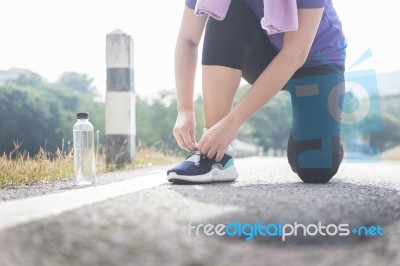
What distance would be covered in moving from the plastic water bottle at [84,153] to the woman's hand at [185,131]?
1.96 feet

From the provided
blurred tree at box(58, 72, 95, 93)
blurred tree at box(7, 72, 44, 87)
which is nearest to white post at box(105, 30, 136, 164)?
blurred tree at box(7, 72, 44, 87)

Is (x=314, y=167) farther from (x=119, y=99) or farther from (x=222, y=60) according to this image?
(x=119, y=99)

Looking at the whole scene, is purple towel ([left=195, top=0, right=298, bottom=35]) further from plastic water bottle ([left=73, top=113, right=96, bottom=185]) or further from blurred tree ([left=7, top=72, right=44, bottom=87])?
blurred tree ([left=7, top=72, right=44, bottom=87])

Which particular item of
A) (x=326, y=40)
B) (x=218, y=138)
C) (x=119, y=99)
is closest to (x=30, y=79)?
(x=119, y=99)

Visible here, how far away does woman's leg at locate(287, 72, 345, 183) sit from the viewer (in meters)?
2.93

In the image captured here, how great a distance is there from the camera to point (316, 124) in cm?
294

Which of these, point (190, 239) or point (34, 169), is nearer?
point (190, 239)

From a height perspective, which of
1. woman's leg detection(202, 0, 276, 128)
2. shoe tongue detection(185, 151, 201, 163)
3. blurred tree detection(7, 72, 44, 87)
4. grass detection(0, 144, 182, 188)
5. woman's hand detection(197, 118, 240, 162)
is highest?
blurred tree detection(7, 72, 44, 87)

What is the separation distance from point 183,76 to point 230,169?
0.55m

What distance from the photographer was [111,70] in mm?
4789

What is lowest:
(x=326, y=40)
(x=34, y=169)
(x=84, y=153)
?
(x=34, y=169)

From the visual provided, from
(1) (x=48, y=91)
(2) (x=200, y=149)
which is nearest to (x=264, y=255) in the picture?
(2) (x=200, y=149)

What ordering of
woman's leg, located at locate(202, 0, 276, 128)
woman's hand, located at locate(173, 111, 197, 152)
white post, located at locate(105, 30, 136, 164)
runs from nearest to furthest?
woman's hand, located at locate(173, 111, 197, 152), woman's leg, located at locate(202, 0, 276, 128), white post, located at locate(105, 30, 136, 164)

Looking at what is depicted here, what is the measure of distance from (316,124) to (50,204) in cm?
173
